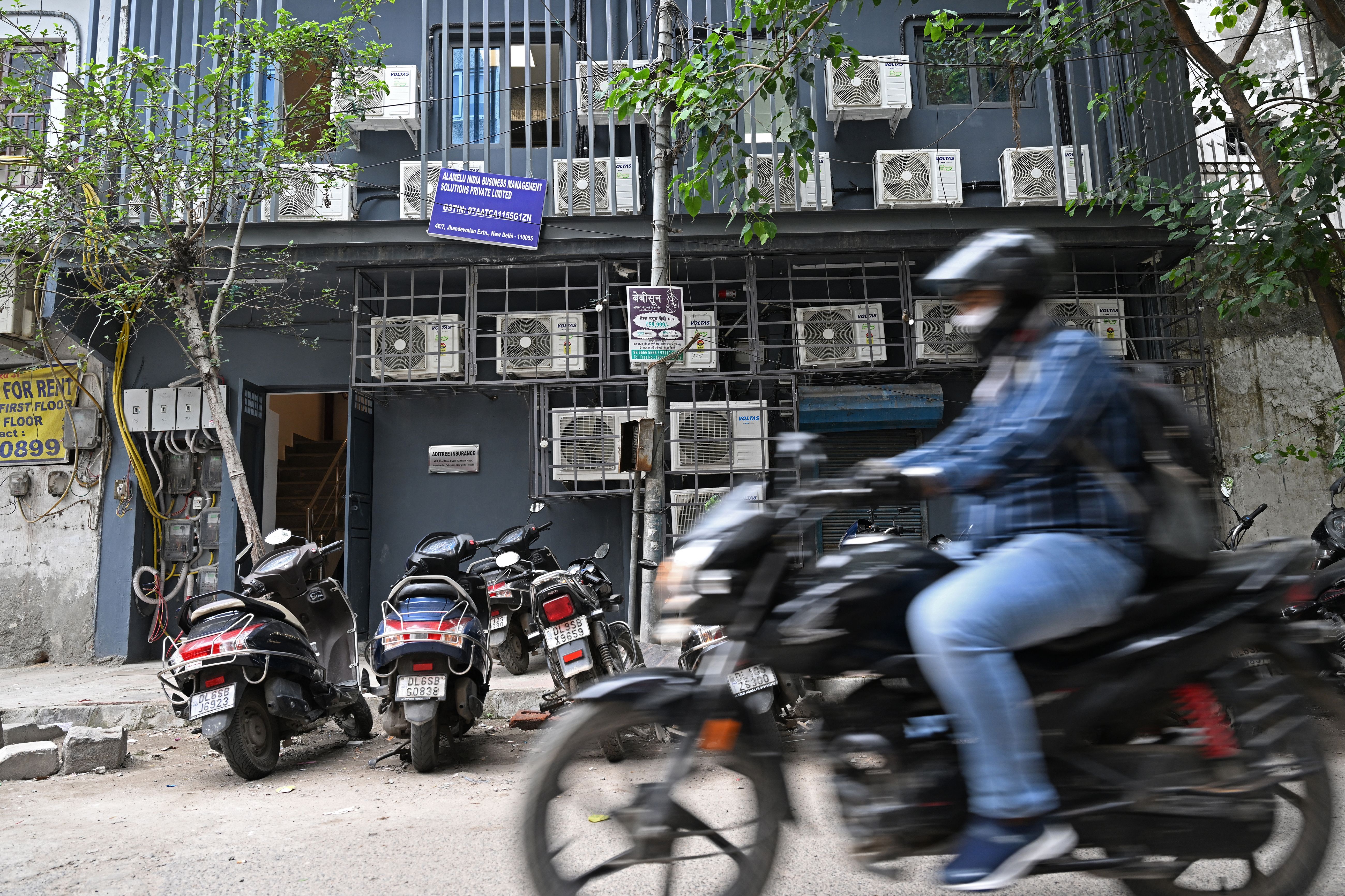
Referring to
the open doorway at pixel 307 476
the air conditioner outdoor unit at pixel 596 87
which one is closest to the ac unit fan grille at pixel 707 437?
the air conditioner outdoor unit at pixel 596 87

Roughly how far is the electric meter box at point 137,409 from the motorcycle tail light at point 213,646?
5583 mm

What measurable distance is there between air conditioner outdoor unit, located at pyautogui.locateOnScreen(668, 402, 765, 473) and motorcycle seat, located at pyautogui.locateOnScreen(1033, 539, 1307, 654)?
6482 millimetres

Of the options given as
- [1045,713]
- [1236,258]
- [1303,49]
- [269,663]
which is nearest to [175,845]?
[269,663]

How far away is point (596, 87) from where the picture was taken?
29.2 feet

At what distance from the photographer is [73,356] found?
9.11 metres

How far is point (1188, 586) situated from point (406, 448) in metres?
8.34

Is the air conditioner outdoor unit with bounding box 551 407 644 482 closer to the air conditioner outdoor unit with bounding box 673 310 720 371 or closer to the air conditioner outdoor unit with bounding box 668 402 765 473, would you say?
the air conditioner outdoor unit with bounding box 668 402 765 473

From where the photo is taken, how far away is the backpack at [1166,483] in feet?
6.57

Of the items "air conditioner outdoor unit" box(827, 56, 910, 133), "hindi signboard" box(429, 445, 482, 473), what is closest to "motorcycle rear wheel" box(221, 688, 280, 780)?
"hindi signboard" box(429, 445, 482, 473)

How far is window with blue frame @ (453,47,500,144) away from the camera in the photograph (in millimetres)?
9023

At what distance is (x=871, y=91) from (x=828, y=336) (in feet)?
8.25

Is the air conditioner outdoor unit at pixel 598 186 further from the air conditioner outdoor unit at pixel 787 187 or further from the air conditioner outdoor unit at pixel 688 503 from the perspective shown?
the air conditioner outdoor unit at pixel 688 503

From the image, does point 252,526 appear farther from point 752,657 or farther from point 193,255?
point 752,657

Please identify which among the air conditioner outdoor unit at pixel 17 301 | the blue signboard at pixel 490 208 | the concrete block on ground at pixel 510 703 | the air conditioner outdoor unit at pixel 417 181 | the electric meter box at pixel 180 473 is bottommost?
the concrete block on ground at pixel 510 703
